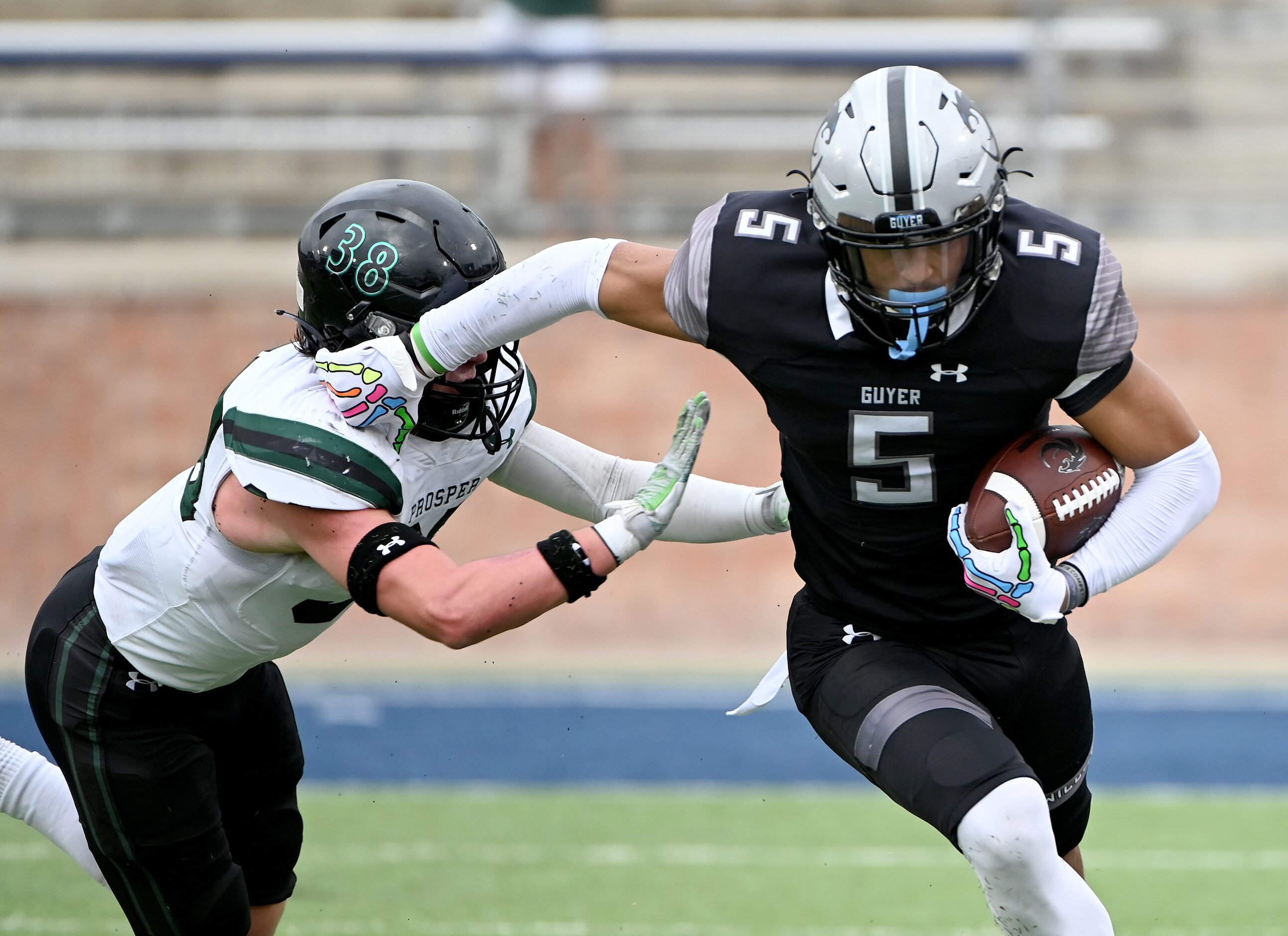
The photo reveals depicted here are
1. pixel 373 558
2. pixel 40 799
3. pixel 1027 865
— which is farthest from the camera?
pixel 40 799

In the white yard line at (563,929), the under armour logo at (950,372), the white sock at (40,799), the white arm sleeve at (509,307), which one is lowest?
the white yard line at (563,929)

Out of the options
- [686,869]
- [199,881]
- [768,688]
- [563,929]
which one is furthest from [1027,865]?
[686,869]

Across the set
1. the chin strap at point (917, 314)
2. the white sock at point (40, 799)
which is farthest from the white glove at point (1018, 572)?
the white sock at point (40, 799)

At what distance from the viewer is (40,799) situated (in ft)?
12.4

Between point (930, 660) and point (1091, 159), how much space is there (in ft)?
28.3

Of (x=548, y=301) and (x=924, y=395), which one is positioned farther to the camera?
(x=548, y=301)

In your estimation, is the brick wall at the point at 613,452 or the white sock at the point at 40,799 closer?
the white sock at the point at 40,799

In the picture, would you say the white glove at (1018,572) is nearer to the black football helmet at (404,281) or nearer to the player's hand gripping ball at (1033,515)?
the player's hand gripping ball at (1033,515)

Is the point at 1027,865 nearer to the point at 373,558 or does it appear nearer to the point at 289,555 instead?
the point at 373,558

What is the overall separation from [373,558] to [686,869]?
2.98 metres

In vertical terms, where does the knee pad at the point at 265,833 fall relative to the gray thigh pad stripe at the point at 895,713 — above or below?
below

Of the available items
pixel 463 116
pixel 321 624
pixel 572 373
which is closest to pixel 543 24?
pixel 463 116

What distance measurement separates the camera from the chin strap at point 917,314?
2777 millimetres

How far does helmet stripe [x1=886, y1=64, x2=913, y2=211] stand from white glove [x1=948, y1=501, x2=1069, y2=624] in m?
0.58
